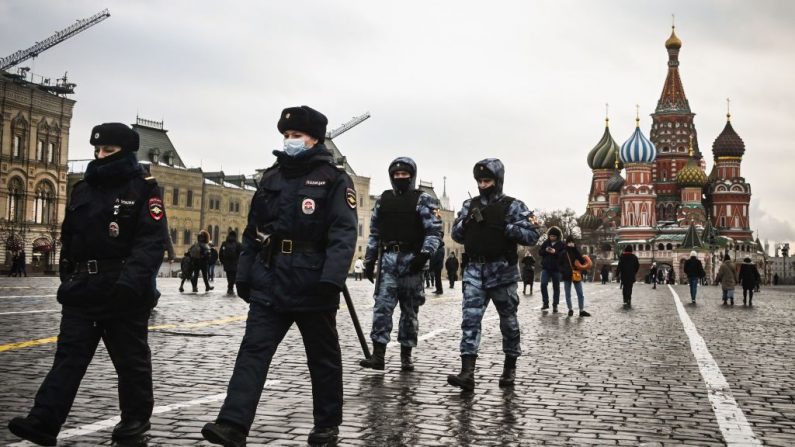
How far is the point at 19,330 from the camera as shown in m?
11.0

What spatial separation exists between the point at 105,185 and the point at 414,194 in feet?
13.4

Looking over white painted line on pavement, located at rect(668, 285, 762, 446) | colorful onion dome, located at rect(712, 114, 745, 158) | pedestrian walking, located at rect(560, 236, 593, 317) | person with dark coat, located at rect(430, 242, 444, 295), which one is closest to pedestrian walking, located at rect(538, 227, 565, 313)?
pedestrian walking, located at rect(560, 236, 593, 317)

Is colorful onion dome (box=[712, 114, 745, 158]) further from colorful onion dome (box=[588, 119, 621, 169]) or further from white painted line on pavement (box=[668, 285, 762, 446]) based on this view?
white painted line on pavement (box=[668, 285, 762, 446])

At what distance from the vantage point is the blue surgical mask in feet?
16.8

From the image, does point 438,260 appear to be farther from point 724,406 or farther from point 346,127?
point 346,127

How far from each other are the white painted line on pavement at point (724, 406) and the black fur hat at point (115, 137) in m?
4.00

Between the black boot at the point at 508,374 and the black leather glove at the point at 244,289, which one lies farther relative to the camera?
the black boot at the point at 508,374

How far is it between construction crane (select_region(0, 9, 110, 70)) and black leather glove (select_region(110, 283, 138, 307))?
261 feet

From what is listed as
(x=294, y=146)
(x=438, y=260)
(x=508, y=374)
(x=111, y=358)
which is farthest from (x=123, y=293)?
(x=438, y=260)

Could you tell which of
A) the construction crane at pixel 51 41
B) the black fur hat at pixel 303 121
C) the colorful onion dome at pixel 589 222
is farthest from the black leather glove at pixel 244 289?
the colorful onion dome at pixel 589 222

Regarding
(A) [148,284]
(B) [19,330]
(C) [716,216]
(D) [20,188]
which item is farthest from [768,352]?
(C) [716,216]

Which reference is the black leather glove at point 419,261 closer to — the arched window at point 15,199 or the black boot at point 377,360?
the black boot at point 377,360

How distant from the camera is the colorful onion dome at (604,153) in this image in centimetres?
13412

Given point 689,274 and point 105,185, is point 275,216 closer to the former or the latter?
point 105,185
